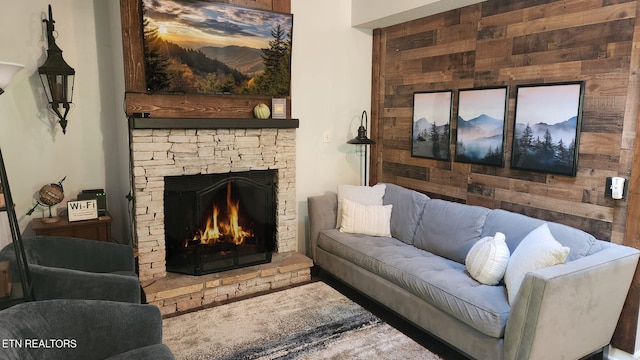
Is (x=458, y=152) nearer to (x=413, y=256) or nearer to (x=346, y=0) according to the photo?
(x=413, y=256)

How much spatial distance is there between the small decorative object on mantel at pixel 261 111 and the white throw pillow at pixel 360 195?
1.00m

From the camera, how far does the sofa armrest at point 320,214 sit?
3.91 m

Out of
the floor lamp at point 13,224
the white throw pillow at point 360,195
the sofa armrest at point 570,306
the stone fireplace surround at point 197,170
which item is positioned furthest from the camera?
the white throw pillow at point 360,195

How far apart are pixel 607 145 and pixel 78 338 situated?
3126 mm

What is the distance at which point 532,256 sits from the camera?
2373 mm

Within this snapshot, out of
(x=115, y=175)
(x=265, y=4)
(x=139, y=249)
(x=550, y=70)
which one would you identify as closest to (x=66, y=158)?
(x=115, y=175)

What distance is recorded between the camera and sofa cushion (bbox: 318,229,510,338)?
7.64 feet

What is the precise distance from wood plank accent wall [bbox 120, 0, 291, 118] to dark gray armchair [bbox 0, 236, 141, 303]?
3.62 ft

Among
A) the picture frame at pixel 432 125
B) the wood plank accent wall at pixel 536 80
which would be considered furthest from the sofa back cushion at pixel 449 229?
the picture frame at pixel 432 125

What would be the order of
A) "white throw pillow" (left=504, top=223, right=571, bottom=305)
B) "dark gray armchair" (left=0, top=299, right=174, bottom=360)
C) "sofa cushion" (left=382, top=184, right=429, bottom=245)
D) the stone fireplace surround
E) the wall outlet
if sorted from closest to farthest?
1. "dark gray armchair" (left=0, top=299, right=174, bottom=360)
2. "white throw pillow" (left=504, top=223, right=571, bottom=305)
3. the stone fireplace surround
4. "sofa cushion" (left=382, top=184, right=429, bottom=245)
5. the wall outlet

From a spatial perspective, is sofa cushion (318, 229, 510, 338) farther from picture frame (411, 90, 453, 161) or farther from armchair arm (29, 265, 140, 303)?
armchair arm (29, 265, 140, 303)

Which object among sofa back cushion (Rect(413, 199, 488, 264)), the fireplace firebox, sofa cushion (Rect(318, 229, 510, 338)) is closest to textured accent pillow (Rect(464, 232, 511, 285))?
sofa cushion (Rect(318, 229, 510, 338))

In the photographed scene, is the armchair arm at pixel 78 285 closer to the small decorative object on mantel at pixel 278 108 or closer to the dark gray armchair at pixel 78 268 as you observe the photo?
the dark gray armchair at pixel 78 268

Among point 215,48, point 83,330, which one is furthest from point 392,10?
point 83,330
